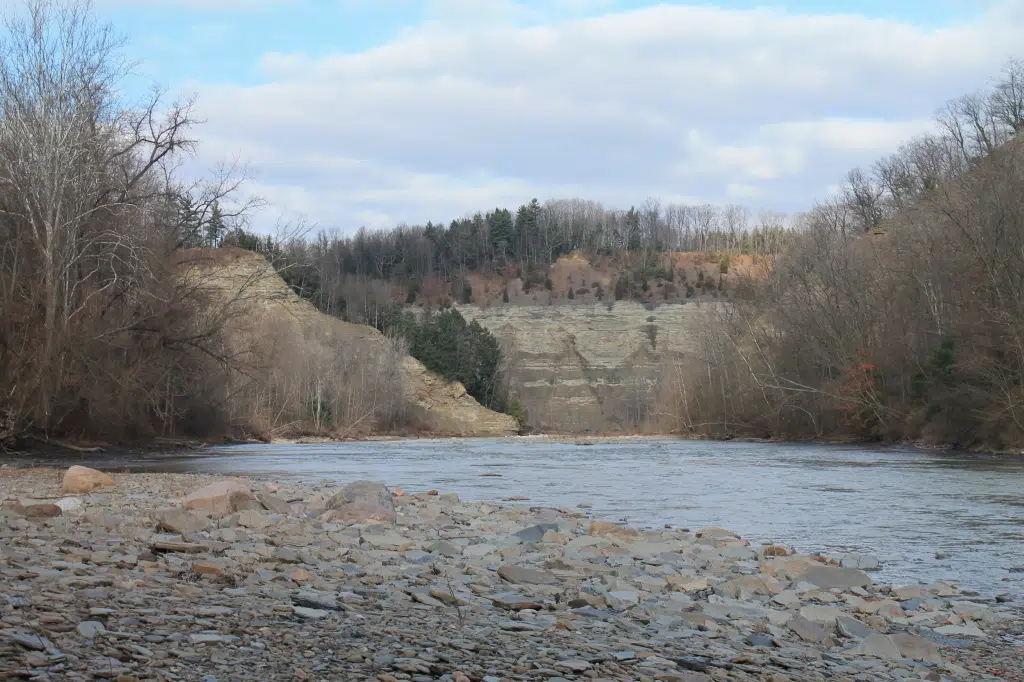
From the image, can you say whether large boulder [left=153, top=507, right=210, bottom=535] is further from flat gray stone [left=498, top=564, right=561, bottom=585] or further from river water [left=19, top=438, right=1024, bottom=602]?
river water [left=19, top=438, right=1024, bottom=602]

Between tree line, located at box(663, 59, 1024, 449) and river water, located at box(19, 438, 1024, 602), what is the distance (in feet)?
12.4

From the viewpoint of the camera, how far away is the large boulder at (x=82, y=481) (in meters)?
16.3

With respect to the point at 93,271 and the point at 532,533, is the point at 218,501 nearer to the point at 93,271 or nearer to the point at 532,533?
the point at 532,533

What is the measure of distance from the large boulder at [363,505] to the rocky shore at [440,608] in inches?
25.7

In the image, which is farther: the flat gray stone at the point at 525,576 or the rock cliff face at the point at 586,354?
the rock cliff face at the point at 586,354

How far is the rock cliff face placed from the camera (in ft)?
397

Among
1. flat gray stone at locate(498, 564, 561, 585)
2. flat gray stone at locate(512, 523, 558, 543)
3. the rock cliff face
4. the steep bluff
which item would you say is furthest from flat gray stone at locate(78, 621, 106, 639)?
the rock cliff face

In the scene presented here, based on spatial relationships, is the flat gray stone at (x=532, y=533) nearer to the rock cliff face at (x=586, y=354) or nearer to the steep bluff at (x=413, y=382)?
the steep bluff at (x=413, y=382)

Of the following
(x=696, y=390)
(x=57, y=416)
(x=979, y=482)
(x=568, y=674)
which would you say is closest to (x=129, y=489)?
(x=568, y=674)

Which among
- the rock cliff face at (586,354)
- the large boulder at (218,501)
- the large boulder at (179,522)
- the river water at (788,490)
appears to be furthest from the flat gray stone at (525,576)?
the rock cliff face at (586,354)

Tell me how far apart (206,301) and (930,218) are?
108ft

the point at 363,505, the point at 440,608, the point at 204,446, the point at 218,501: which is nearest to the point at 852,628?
the point at 440,608

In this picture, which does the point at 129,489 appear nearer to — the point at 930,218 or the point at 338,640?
the point at 338,640

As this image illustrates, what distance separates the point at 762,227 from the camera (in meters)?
171
